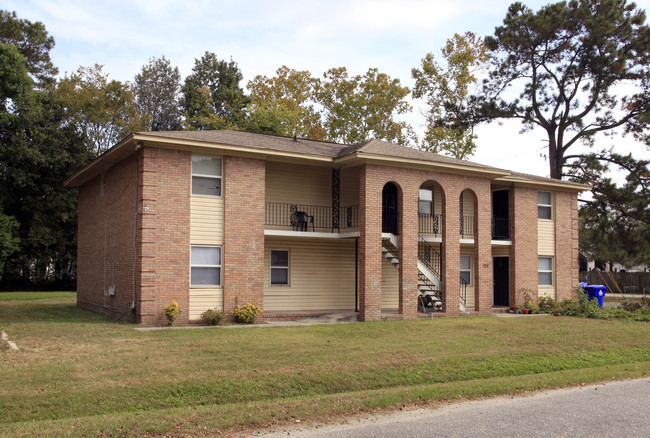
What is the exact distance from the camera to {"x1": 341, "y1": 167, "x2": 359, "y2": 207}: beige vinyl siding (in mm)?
21750

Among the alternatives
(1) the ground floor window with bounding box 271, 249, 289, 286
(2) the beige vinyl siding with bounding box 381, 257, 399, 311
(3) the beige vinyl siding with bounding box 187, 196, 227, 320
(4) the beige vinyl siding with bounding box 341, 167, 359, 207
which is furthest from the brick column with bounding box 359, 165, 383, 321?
(3) the beige vinyl siding with bounding box 187, 196, 227, 320

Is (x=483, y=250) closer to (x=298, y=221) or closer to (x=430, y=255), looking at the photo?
(x=430, y=255)

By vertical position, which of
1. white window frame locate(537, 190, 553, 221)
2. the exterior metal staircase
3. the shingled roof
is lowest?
the exterior metal staircase

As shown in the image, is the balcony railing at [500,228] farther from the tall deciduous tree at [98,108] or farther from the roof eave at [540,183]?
the tall deciduous tree at [98,108]

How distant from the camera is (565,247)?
82.9 feet

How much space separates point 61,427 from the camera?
23.4ft

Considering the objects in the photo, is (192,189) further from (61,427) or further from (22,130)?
(22,130)

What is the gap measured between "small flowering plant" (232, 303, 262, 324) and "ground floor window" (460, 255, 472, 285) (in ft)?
33.4

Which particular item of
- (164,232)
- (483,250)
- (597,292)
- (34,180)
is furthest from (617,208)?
(34,180)

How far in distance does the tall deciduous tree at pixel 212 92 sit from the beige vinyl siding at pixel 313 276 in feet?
80.0

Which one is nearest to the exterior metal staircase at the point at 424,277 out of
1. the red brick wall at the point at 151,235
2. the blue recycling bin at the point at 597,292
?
the red brick wall at the point at 151,235

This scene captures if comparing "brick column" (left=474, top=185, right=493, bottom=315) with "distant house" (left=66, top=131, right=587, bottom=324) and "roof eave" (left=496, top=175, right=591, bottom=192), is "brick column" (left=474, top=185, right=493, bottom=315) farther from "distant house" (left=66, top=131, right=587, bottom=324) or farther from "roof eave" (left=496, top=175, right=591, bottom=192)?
"roof eave" (left=496, top=175, right=591, bottom=192)

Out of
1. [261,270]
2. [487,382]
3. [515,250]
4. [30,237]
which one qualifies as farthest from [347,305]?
[30,237]

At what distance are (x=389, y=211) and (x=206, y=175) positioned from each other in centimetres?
749
